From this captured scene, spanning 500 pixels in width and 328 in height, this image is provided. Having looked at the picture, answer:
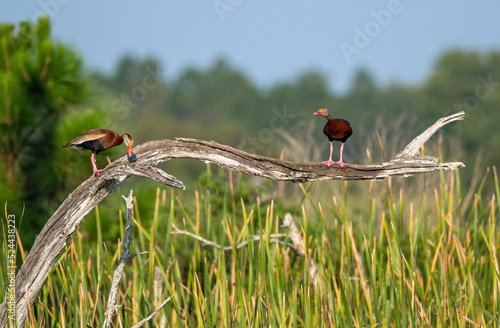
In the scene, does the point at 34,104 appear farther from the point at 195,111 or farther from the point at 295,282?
the point at 195,111

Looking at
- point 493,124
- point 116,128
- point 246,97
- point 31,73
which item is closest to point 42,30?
point 31,73

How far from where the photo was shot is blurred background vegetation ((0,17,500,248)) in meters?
5.39

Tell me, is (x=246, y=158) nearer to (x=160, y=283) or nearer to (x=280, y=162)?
(x=280, y=162)

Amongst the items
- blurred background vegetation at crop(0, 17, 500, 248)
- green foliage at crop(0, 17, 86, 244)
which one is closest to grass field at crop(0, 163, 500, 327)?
blurred background vegetation at crop(0, 17, 500, 248)

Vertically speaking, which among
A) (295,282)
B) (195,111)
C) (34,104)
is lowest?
(295,282)

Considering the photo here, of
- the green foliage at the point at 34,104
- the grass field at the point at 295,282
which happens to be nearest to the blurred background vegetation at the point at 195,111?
the green foliage at the point at 34,104

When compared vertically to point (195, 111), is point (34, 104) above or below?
below

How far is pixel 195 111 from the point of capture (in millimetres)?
53406

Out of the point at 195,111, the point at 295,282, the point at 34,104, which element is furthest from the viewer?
the point at 195,111

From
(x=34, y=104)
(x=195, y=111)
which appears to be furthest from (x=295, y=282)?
(x=195, y=111)

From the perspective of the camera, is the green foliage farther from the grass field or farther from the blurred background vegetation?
the grass field

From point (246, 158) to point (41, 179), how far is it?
11.4ft

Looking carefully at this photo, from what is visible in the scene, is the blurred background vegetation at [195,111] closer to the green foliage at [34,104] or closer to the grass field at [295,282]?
the green foliage at [34,104]

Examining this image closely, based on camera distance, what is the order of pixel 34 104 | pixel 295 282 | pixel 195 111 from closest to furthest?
pixel 295 282 < pixel 34 104 < pixel 195 111
